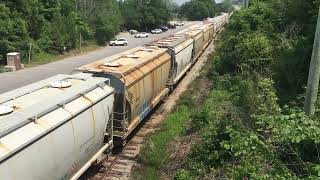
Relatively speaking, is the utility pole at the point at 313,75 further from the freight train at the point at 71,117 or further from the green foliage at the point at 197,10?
the green foliage at the point at 197,10

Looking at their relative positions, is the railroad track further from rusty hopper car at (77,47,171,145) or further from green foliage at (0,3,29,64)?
green foliage at (0,3,29,64)

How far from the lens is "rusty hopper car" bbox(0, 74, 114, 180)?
846 cm

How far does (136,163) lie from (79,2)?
172 feet

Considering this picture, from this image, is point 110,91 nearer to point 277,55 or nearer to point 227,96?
point 227,96

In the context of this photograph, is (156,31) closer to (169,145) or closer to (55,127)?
(169,145)

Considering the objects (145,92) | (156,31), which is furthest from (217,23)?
(145,92)

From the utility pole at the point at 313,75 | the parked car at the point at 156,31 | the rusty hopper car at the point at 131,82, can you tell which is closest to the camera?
the utility pole at the point at 313,75

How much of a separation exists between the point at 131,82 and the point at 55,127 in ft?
20.5

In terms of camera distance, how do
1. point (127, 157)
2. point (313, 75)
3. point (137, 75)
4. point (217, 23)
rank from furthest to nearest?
1. point (217, 23)
2. point (137, 75)
3. point (127, 157)
4. point (313, 75)

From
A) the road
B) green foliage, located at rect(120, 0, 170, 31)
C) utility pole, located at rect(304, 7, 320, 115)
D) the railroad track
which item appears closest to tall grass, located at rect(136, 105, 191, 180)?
the railroad track

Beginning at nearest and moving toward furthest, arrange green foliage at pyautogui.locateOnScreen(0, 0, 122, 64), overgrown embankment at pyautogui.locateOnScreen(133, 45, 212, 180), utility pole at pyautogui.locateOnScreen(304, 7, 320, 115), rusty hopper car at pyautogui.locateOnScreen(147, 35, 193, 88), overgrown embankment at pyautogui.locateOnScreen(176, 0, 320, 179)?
overgrown embankment at pyautogui.locateOnScreen(176, 0, 320, 179) < utility pole at pyautogui.locateOnScreen(304, 7, 320, 115) < overgrown embankment at pyautogui.locateOnScreen(133, 45, 212, 180) < rusty hopper car at pyautogui.locateOnScreen(147, 35, 193, 88) < green foliage at pyautogui.locateOnScreen(0, 0, 122, 64)

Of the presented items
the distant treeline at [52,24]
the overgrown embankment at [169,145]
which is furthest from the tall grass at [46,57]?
the overgrown embankment at [169,145]

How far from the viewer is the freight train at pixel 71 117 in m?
8.64

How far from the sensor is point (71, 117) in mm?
10547
